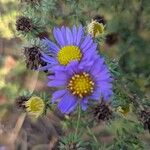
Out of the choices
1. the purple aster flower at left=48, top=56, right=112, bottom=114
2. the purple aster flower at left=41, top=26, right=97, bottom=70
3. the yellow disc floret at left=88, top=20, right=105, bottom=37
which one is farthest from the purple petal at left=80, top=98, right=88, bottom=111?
the yellow disc floret at left=88, top=20, right=105, bottom=37

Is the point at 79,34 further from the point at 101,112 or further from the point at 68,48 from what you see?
the point at 101,112

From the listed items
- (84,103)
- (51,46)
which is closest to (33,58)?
(51,46)

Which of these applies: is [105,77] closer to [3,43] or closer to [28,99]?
[28,99]

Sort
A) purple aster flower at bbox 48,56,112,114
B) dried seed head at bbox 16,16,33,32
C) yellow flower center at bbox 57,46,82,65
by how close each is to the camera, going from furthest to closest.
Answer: dried seed head at bbox 16,16,33,32, yellow flower center at bbox 57,46,82,65, purple aster flower at bbox 48,56,112,114

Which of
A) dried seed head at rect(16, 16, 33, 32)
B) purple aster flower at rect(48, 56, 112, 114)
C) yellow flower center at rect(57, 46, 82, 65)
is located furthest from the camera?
dried seed head at rect(16, 16, 33, 32)

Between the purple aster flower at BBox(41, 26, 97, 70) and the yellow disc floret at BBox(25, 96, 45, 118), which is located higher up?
the purple aster flower at BBox(41, 26, 97, 70)

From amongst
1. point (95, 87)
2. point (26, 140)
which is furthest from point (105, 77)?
point (26, 140)

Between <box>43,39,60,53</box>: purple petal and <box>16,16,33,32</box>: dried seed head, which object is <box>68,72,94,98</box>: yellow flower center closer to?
<box>43,39,60,53</box>: purple petal
